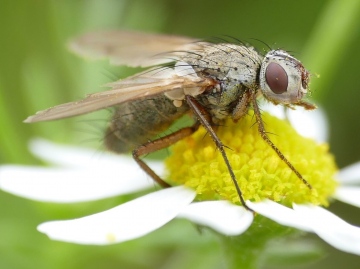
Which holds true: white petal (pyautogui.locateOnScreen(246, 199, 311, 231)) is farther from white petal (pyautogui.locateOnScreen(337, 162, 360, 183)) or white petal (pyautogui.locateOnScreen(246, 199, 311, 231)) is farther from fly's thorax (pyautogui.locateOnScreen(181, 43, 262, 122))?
white petal (pyautogui.locateOnScreen(337, 162, 360, 183))

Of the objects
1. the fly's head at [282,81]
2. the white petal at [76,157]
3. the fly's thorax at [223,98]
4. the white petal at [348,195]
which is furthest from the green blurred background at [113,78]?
the fly's head at [282,81]

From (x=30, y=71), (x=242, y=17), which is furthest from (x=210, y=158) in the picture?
(x=242, y=17)

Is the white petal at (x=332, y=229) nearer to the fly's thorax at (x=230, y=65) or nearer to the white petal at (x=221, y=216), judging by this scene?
the white petal at (x=221, y=216)

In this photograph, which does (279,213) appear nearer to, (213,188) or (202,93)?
(213,188)

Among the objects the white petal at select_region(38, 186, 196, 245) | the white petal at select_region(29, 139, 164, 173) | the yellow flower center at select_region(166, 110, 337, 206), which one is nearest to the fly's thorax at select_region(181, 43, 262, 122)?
the yellow flower center at select_region(166, 110, 337, 206)

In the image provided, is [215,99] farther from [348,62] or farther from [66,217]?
[348,62]

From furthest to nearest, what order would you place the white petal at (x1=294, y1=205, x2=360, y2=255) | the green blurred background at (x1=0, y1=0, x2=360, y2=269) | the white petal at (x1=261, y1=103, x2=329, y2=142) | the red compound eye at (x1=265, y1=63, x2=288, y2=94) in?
the white petal at (x1=261, y1=103, x2=329, y2=142)
the green blurred background at (x1=0, y1=0, x2=360, y2=269)
the red compound eye at (x1=265, y1=63, x2=288, y2=94)
the white petal at (x1=294, y1=205, x2=360, y2=255)
